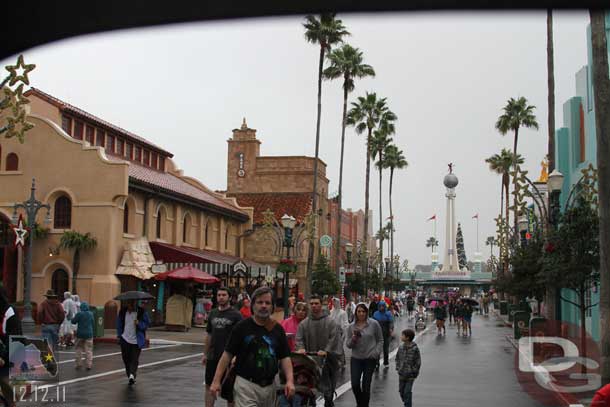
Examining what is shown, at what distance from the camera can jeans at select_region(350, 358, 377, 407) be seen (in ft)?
41.2

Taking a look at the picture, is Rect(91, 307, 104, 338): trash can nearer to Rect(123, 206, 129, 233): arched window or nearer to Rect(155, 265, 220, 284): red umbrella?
Rect(155, 265, 220, 284): red umbrella

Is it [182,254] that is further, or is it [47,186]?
[182,254]

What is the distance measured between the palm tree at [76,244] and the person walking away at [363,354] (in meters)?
25.1

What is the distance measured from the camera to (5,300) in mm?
10125

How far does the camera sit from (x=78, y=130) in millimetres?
41875

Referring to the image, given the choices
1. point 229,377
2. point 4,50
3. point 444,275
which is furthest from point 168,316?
point 444,275

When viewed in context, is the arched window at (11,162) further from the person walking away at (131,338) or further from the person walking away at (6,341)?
the person walking away at (6,341)

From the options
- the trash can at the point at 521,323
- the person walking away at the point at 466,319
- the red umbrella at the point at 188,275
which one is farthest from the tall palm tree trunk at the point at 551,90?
the red umbrella at the point at 188,275

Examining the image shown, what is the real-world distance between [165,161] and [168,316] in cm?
1828

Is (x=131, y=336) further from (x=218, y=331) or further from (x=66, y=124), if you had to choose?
(x=66, y=124)

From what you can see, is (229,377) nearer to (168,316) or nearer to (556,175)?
(556,175)

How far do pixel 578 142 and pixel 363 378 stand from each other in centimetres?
2371

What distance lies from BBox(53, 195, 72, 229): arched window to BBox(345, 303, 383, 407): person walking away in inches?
1064

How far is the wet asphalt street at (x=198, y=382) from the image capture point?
1453 centimetres
